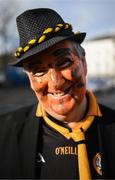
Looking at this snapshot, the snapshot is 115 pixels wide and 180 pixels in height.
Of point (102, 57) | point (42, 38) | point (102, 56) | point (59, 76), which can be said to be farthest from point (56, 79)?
point (102, 56)

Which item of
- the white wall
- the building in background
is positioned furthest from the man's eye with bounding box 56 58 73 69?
the white wall

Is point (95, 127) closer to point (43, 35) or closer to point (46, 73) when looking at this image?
point (46, 73)

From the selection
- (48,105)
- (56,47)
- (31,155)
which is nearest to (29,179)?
(31,155)

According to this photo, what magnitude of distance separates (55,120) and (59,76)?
336 millimetres

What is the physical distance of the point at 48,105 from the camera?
1.99 m

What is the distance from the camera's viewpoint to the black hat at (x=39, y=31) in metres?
1.87

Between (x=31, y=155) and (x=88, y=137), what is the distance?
348mm

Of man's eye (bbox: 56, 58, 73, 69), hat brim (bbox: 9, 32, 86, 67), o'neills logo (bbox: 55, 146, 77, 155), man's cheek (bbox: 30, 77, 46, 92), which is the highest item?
hat brim (bbox: 9, 32, 86, 67)

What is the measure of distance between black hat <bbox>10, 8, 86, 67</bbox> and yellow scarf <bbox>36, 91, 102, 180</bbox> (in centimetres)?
40

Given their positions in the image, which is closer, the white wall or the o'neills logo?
the o'neills logo

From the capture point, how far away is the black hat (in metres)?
1.87

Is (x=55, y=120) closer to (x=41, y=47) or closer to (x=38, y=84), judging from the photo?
(x=38, y=84)

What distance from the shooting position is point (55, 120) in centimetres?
207

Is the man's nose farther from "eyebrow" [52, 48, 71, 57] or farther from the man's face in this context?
"eyebrow" [52, 48, 71, 57]
